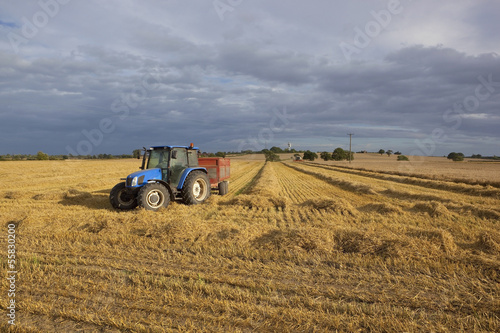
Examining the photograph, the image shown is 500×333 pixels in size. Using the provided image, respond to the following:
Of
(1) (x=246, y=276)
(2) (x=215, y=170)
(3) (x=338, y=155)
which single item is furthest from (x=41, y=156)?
(3) (x=338, y=155)

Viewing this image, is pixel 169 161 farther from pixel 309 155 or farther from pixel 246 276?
pixel 309 155

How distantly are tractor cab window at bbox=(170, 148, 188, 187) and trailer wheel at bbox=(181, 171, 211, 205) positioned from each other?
324 millimetres

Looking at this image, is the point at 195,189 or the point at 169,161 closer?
the point at 169,161

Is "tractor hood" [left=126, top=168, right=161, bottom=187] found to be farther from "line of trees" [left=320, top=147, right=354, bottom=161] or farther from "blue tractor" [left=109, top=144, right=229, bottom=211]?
"line of trees" [left=320, top=147, right=354, bottom=161]

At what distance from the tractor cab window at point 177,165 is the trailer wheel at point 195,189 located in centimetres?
32

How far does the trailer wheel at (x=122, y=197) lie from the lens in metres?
9.71

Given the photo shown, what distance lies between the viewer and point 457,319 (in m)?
3.25

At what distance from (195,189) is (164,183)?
1325 millimetres

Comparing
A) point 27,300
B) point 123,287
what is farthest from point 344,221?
point 27,300


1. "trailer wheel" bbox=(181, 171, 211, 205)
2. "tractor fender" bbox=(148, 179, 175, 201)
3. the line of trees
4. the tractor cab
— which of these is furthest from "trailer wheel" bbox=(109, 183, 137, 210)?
the line of trees

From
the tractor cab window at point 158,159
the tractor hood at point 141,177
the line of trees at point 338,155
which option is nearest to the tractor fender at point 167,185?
the tractor hood at point 141,177

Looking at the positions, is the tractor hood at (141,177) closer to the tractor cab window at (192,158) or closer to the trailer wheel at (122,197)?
the trailer wheel at (122,197)

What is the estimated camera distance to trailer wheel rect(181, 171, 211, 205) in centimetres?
1008

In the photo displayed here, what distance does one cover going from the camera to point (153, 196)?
30.5ft
